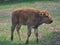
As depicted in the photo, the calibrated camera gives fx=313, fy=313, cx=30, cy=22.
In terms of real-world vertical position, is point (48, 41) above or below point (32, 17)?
below

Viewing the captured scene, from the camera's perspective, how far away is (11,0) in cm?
3034

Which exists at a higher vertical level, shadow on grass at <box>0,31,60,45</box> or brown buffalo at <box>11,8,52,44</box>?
brown buffalo at <box>11,8,52,44</box>

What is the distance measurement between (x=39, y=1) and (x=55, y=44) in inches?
713

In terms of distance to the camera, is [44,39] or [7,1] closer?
[44,39]

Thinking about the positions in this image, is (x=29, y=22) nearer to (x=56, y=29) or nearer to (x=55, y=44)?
(x=55, y=44)

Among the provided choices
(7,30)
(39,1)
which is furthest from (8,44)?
(39,1)

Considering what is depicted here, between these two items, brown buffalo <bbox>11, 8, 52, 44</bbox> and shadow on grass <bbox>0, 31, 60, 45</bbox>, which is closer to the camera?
shadow on grass <bbox>0, 31, 60, 45</bbox>

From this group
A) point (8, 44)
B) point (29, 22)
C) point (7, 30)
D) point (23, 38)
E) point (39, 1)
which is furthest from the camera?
point (39, 1)

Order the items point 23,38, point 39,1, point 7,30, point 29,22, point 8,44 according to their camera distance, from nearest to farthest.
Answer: point 8,44 < point 29,22 < point 23,38 < point 7,30 < point 39,1

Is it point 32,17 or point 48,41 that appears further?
point 48,41

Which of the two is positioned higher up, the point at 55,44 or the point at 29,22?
the point at 29,22

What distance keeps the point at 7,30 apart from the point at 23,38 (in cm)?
212

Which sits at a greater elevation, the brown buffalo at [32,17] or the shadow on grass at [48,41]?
the brown buffalo at [32,17]

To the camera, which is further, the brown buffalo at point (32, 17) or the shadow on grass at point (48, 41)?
the brown buffalo at point (32, 17)
